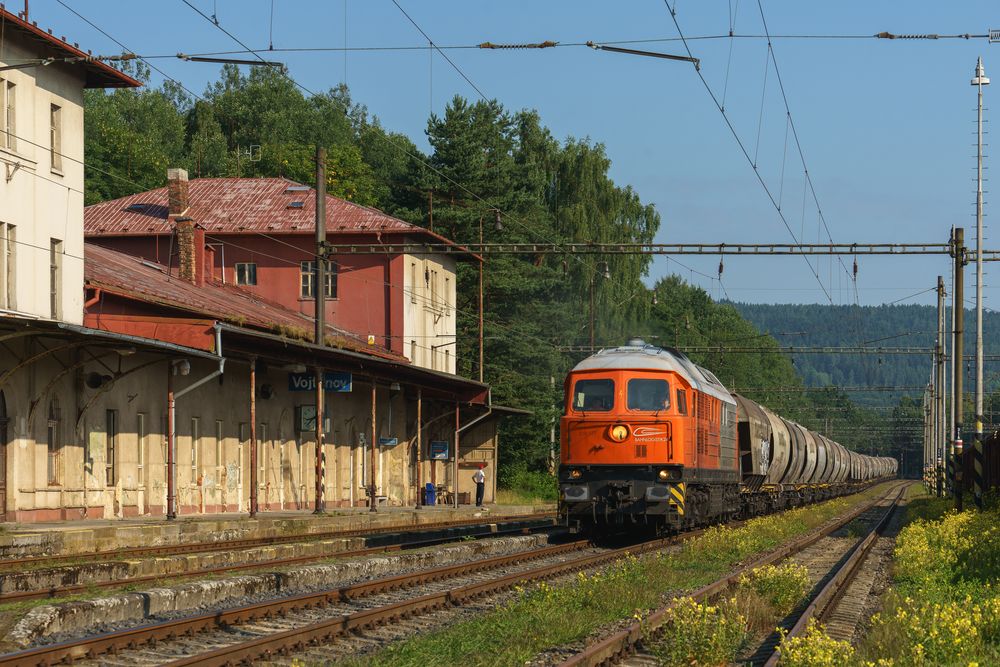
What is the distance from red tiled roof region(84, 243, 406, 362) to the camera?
31.4m

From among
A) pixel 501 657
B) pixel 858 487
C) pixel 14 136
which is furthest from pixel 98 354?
pixel 858 487

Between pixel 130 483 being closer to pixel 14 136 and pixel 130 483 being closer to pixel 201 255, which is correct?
pixel 14 136

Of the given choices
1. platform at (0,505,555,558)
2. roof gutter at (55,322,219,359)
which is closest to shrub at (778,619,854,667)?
platform at (0,505,555,558)

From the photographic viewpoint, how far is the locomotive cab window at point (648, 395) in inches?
892

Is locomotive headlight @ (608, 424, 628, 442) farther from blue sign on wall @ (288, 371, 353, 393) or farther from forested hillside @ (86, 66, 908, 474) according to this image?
forested hillside @ (86, 66, 908, 474)

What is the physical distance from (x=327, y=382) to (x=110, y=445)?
712cm

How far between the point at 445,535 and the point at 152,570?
10115 millimetres

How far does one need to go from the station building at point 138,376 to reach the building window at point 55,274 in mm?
43

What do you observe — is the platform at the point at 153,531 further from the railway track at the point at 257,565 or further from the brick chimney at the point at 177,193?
the brick chimney at the point at 177,193

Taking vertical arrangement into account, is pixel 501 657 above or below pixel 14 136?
below

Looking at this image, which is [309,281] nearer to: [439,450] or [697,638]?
[439,450]

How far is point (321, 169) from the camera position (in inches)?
1337

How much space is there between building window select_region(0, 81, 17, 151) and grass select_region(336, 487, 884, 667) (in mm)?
→ 16561

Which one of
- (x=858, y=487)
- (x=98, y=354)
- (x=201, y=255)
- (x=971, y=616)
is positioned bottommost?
(x=858, y=487)
